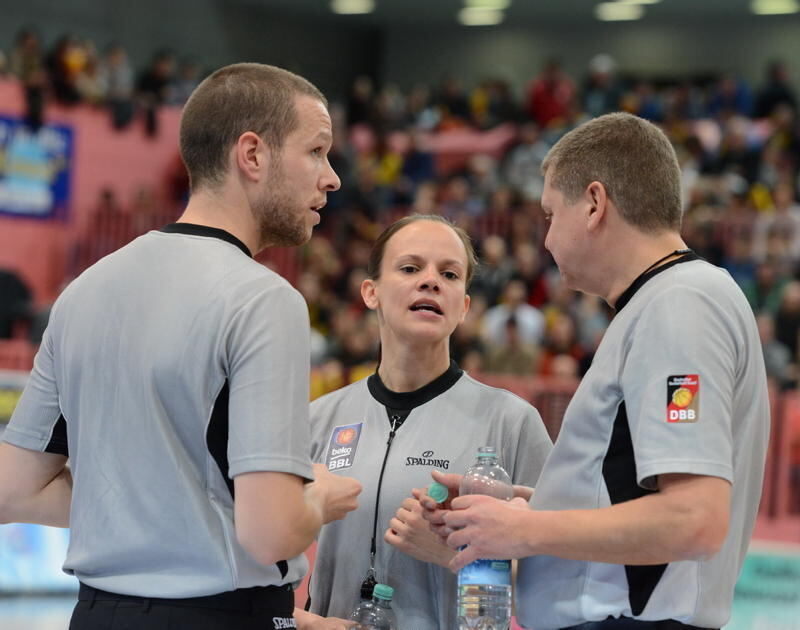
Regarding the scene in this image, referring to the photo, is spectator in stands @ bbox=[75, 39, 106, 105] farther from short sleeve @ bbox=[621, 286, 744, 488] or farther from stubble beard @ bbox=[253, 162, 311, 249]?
short sleeve @ bbox=[621, 286, 744, 488]

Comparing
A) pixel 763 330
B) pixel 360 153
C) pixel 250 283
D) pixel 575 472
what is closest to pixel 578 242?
pixel 575 472

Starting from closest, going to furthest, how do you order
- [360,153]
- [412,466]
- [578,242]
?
[578,242] → [412,466] → [360,153]

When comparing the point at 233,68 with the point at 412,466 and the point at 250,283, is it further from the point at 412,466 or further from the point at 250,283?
the point at 412,466

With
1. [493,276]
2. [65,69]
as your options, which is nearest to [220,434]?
[493,276]

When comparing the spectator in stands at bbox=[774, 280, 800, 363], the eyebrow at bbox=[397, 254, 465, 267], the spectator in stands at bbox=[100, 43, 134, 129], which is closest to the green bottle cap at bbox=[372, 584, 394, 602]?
the eyebrow at bbox=[397, 254, 465, 267]

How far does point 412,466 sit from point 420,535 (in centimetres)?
38

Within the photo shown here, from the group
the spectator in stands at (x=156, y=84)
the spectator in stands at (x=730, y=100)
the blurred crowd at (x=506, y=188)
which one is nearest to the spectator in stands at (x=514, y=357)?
the blurred crowd at (x=506, y=188)

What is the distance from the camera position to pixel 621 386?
103 inches

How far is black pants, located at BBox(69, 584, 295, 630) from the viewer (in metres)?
2.52

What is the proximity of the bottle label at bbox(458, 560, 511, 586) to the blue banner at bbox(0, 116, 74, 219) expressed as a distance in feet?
47.7

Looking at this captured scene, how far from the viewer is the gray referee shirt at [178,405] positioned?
2.46m

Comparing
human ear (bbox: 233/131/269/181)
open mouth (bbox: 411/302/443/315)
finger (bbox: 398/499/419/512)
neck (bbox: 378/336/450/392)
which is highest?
human ear (bbox: 233/131/269/181)

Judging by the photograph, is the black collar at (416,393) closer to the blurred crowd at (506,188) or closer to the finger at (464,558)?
the finger at (464,558)

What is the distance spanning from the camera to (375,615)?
10.9 feet
